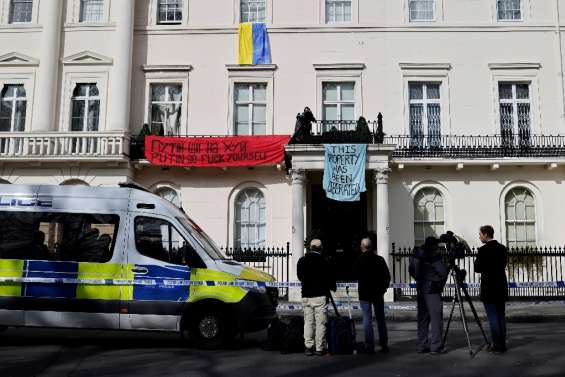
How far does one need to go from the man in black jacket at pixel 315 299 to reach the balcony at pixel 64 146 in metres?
12.8

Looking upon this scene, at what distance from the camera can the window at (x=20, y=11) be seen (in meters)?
22.7

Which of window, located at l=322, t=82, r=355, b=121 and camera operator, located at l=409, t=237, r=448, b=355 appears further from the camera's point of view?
window, located at l=322, t=82, r=355, b=121

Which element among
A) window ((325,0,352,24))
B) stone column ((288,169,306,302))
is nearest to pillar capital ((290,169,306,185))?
stone column ((288,169,306,302))

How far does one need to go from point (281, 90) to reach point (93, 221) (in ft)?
41.3

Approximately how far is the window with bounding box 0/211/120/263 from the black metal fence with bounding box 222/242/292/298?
953cm

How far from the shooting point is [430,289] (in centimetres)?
895

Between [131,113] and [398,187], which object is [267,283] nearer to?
[398,187]

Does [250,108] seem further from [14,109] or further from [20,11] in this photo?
[20,11]

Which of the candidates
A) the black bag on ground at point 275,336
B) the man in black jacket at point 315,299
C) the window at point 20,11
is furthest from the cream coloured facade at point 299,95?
the man in black jacket at point 315,299

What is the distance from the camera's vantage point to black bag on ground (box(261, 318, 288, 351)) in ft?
30.8

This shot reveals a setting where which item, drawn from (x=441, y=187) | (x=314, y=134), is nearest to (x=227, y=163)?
(x=314, y=134)

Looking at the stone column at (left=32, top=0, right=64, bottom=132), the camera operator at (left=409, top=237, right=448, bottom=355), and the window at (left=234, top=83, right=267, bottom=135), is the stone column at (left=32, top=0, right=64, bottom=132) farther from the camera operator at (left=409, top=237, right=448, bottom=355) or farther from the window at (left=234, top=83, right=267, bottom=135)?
the camera operator at (left=409, top=237, right=448, bottom=355)

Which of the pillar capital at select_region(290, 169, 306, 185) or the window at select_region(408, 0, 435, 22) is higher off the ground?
the window at select_region(408, 0, 435, 22)

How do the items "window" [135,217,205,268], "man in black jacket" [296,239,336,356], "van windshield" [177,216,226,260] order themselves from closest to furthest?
"man in black jacket" [296,239,336,356]
"window" [135,217,205,268]
"van windshield" [177,216,226,260]
